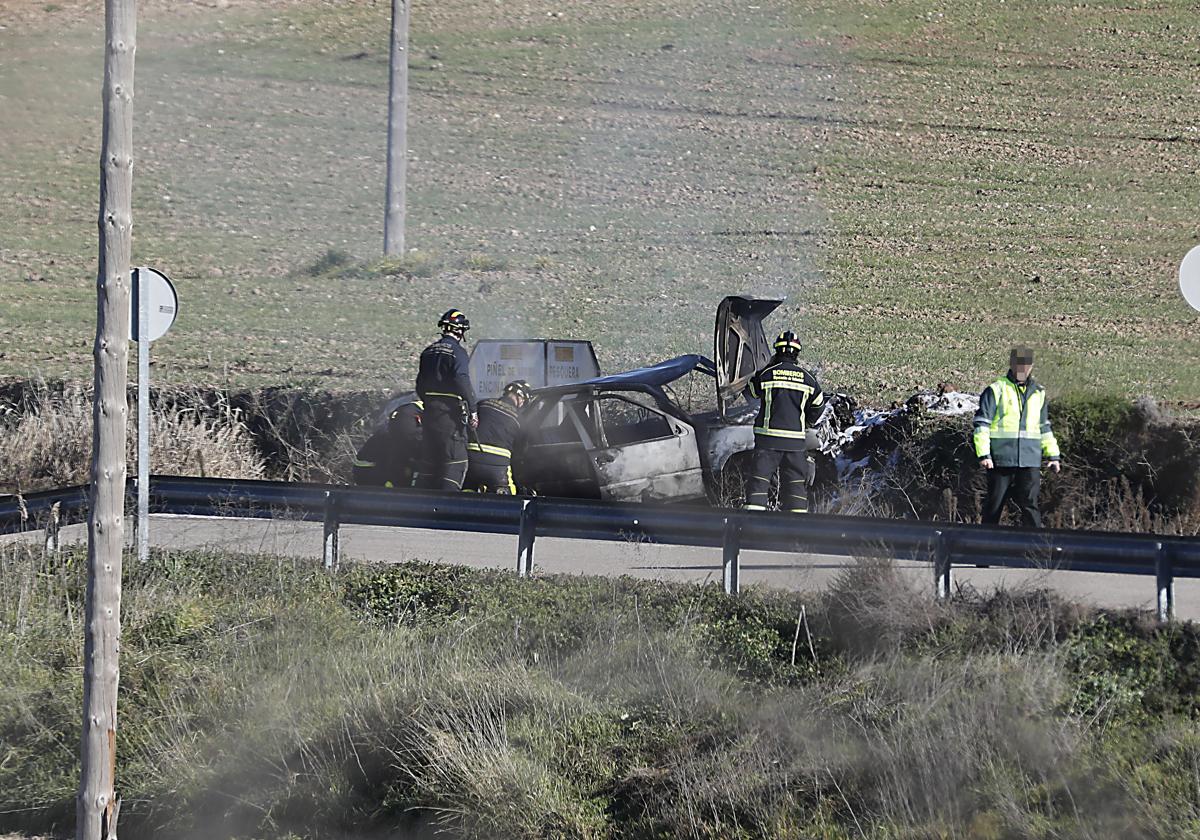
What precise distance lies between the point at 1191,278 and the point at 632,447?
4.97 m

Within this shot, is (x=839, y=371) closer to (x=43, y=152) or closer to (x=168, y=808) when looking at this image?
(x=168, y=808)

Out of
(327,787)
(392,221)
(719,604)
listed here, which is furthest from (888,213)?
(327,787)

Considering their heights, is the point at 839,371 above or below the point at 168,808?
above

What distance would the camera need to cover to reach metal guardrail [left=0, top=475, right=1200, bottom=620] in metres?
10.1

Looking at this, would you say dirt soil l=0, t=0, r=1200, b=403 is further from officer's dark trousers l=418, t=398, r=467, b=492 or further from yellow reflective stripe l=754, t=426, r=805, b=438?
officer's dark trousers l=418, t=398, r=467, b=492

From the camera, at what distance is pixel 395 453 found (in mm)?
14344

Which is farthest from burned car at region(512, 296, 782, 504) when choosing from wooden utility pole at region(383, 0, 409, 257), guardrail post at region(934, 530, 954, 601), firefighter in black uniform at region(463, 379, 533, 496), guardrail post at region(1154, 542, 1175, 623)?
wooden utility pole at region(383, 0, 409, 257)

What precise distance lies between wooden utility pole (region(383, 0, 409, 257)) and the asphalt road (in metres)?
14.5

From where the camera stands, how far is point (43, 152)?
4141 cm

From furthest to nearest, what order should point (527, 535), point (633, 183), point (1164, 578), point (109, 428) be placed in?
point (633, 183) → point (527, 535) → point (1164, 578) → point (109, 428)

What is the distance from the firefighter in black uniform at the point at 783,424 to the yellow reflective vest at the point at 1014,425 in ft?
4.42

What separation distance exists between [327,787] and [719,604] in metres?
3.10

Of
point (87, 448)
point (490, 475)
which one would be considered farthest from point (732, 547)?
point (87, 448)

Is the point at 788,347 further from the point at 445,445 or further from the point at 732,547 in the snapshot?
the point at 445,445
